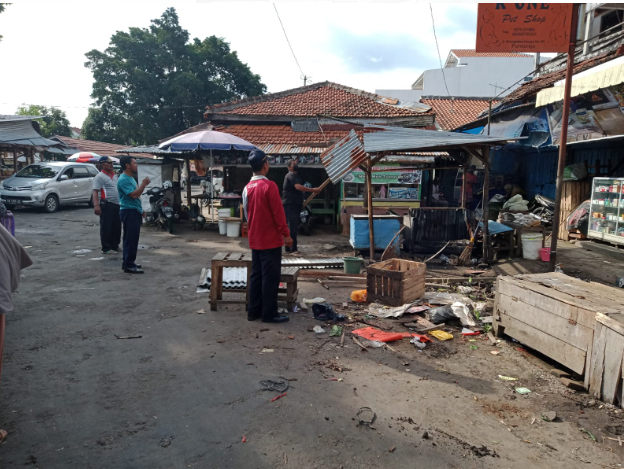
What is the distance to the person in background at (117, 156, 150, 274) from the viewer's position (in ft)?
23.2

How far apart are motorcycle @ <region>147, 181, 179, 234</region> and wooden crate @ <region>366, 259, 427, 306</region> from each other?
312 inches

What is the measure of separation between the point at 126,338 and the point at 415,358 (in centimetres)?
302

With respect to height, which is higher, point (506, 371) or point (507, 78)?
point (507, 78)

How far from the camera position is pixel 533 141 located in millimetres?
10984

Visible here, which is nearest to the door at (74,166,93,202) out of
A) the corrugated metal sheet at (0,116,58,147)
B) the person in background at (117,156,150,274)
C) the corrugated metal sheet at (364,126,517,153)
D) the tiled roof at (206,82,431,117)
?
the corrugated metal sheet at (0,116,58,147)

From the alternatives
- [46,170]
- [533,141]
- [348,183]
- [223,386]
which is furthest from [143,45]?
[223,386]

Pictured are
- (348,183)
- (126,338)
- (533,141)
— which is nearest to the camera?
(126,338)

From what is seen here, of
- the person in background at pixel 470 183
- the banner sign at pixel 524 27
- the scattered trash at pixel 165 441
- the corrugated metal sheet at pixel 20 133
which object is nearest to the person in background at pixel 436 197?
the person in background at pixel 470 183

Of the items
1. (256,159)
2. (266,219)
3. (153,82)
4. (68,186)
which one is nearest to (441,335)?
(266,219)

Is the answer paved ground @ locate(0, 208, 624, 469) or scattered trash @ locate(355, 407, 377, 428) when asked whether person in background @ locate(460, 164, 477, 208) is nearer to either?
paved ground @ locate(0, 208, 624, 469)

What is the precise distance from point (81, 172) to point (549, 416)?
18.9 meters

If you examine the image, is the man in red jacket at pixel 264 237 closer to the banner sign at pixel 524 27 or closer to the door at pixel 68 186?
the banner sign at pixel 524 27

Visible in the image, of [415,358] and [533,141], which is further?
[533,141]

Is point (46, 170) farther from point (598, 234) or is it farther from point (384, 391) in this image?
point (598, 234)
